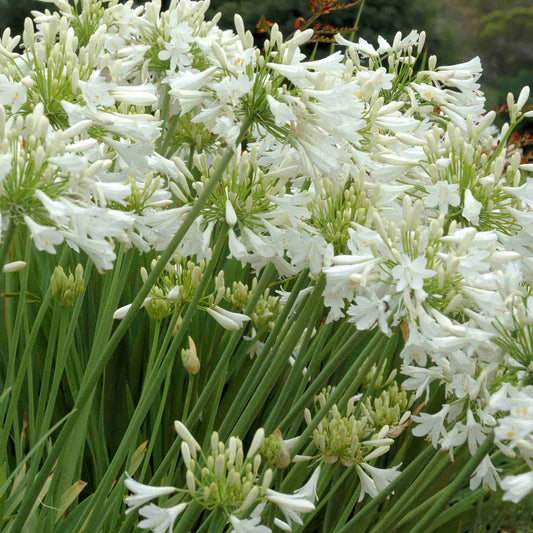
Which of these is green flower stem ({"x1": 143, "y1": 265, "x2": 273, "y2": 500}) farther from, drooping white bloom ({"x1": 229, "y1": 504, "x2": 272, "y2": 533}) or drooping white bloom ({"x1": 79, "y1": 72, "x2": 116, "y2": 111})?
drooping white bloom ({"x1": 79, "y1": 72, "x2": 116, "y2": 111})

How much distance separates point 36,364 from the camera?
2709 mm

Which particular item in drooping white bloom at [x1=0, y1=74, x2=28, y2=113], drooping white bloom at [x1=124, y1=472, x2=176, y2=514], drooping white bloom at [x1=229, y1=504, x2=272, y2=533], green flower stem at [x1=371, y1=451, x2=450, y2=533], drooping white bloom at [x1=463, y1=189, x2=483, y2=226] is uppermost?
drooping white bloom at [x1=0, y1=74, x2=28, y2=113]

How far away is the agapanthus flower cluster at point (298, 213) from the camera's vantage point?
1310mm

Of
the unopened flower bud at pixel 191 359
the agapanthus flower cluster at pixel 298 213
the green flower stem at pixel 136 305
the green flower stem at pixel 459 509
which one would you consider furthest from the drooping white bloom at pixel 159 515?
the green flower stem at pixel 459 509

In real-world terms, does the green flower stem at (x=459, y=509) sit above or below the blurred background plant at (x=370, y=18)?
below

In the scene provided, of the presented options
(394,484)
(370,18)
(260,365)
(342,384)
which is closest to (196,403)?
(260,365)

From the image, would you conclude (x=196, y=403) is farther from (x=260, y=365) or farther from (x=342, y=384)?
(x=342, y=384)

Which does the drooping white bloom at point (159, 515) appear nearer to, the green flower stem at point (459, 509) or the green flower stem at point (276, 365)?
the green flower stem at point (276, 365)

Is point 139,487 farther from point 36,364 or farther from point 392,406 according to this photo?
point 36,364

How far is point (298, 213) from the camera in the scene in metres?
1.64

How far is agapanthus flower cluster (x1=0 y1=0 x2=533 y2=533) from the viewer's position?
131cm

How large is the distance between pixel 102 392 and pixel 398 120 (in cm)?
135

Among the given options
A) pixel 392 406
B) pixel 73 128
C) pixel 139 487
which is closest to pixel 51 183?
pixel 73 128

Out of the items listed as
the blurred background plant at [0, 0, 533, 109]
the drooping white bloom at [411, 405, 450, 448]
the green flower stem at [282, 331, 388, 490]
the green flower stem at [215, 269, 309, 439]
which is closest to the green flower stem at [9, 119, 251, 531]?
the green flower stem at [215, 269, 309, 439]
